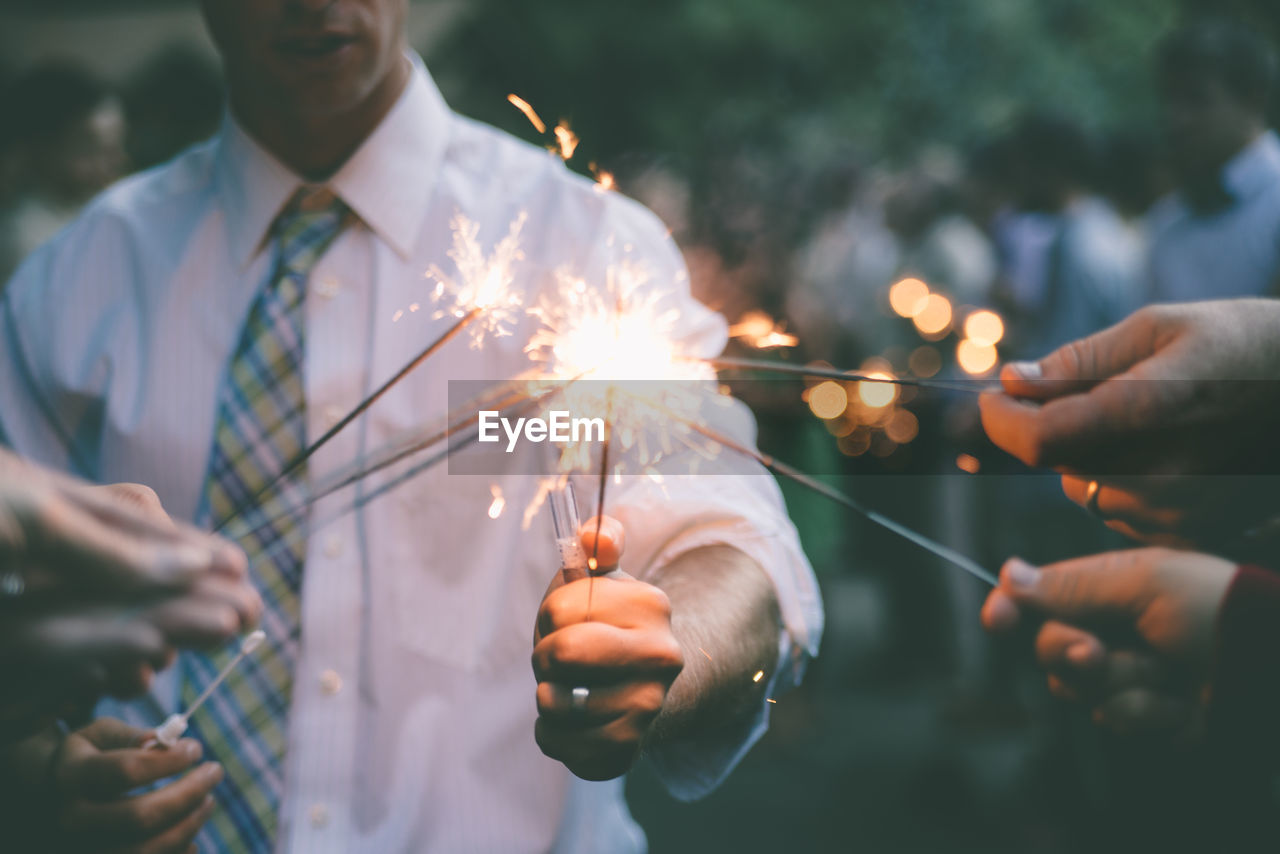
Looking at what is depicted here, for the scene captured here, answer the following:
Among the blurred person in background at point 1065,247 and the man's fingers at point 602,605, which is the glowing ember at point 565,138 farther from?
the blurred person in background at point 1065,247

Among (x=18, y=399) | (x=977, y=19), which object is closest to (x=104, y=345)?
(x=18, y=399)

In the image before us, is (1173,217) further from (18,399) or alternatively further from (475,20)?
(475,20)

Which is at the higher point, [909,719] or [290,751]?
[290,751]

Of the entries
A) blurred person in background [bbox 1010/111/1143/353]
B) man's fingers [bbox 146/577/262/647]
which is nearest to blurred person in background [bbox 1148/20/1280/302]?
blurred person in background [bbox 1010/111/1143/353]

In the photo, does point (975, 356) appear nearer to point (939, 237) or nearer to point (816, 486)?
point (939, 237)

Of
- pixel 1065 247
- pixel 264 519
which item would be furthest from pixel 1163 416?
pixel 1065 247

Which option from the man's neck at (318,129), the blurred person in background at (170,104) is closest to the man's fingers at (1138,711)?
the man's neck at (318,129)

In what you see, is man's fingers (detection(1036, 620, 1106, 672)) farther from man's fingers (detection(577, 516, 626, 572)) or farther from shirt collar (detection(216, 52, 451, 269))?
shirt collar (detection(216, 52, 451, 269))
